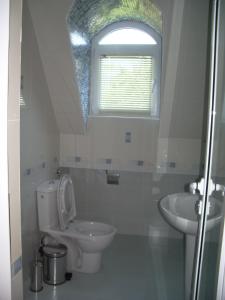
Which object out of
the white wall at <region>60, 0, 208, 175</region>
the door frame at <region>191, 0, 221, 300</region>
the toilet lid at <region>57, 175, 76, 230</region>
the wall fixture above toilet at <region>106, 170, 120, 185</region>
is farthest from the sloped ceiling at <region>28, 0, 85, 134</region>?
the door frame at <region>191, 0, 221, 300</region>

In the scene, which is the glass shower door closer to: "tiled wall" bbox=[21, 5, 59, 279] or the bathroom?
the bathroom

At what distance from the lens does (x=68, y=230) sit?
8.45ft

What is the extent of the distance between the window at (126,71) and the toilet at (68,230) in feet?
3.38

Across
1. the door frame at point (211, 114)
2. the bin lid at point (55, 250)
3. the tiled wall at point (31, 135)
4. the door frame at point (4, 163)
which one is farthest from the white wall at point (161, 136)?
the door frame at point (4, 163)

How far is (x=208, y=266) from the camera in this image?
124 cm

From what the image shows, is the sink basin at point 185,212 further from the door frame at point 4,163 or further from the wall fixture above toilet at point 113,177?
the wall fixture above toilet at point 113,177

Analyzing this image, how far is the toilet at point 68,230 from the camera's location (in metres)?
2.48

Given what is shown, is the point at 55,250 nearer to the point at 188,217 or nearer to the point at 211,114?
the point at 188,217

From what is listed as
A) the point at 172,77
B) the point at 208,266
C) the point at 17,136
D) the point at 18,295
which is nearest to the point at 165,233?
the point at 172,77

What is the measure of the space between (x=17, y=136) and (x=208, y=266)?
3.08 feet

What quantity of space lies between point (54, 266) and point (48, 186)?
2.22ft

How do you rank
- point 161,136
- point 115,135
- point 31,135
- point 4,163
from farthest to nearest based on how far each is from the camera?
point 115,135, point 161,136, point 31,135, point 4,163

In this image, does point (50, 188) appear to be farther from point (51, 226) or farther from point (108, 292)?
point (108, 292)

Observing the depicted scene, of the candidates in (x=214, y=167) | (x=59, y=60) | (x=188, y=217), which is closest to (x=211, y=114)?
(x=214, y=167)
